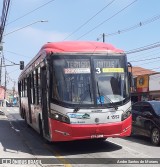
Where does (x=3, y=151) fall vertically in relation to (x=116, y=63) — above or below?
below

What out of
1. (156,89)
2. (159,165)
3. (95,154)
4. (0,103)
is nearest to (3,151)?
(95,154)

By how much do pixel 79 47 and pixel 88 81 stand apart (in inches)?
48.3

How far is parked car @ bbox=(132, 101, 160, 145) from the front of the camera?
13.4 metres

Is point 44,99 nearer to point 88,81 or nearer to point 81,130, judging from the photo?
point 88,81

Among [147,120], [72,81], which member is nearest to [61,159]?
[72,81]

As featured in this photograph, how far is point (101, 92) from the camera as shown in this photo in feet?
37.7

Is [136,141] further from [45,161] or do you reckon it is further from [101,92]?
[45,161]

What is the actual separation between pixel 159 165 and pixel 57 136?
3.14 metres

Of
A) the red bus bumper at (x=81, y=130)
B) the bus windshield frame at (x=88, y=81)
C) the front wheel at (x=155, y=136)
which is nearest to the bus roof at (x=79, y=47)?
the bus windshield frame at (x=88, y=81)

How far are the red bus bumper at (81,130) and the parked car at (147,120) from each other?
2298 millimetres

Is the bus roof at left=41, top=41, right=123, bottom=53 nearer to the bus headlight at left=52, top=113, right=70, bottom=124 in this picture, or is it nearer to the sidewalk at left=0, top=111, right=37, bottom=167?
the bus headlight at left=52, top=113, right=70, bottom=124

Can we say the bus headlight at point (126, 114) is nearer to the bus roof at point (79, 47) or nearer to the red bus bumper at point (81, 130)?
the red bus bumper at point (81, 130)

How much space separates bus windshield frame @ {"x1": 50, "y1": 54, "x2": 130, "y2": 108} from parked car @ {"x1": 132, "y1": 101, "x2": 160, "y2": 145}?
2254mm

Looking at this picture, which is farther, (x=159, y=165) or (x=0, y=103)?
(x=0, y=103)
